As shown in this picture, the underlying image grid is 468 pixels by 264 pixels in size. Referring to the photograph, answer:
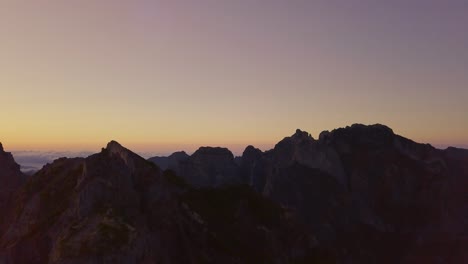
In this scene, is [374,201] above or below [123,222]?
below

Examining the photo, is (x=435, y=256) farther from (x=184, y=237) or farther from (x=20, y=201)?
(x=20, y=201)

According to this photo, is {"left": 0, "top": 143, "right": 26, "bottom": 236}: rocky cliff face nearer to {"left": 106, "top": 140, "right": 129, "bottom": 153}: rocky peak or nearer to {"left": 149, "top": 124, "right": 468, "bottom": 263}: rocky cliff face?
{"left": 106, "top": 140, "right": 129, "bottom": 153}: rocky peak

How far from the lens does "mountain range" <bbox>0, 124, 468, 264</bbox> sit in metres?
69.6

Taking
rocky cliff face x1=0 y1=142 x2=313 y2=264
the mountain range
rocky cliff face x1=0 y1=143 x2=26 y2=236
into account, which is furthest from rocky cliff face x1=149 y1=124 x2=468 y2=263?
rocky cliff face x1=0 y1=143 x2=26 y2=236

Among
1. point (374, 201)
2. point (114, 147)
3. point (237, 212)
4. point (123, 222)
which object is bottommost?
point (374, 201)

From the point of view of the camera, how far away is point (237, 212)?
4149 inches

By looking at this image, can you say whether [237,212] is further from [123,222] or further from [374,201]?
[374,201]

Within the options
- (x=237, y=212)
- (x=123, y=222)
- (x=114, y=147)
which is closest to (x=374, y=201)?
(x=237, y=212)

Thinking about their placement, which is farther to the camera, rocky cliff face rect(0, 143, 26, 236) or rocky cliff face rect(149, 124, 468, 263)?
rocky cliff face rect(149, 124, 468, 263)

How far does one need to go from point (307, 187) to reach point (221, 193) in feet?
258

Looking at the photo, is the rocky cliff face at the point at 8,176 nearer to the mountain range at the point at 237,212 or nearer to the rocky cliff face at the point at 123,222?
the mountain range at the point at 237,212

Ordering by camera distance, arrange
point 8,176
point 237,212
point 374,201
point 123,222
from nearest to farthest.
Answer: point 123,222 → point 237,212 → point 8,176 → point 374,201

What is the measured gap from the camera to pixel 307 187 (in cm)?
18550

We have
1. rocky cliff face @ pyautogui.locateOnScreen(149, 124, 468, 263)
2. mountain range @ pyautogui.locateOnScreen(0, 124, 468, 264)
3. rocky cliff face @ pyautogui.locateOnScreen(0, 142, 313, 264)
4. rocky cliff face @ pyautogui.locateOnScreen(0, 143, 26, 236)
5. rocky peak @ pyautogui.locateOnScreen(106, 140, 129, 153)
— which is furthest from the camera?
rocky cliff face @ pyautogui.locateOnScreen(149, 124, 468, 263)
